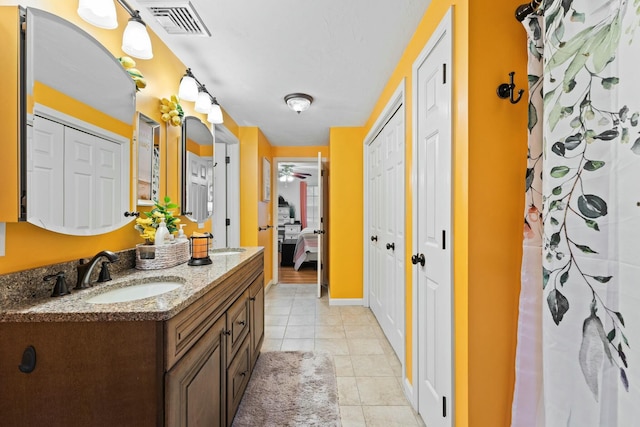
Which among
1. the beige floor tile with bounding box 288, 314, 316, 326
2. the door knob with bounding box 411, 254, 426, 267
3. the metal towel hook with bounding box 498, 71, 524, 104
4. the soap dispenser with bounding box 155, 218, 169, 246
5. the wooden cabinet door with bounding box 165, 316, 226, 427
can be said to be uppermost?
the metal towel hook with bounding box 498, 71, 524, 104

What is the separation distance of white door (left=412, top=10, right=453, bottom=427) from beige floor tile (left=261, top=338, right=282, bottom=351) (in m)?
1.27

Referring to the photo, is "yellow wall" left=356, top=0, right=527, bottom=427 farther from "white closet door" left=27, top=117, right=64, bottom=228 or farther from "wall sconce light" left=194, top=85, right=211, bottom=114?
"wall sconce light" left=194, top=85, right=211, bottom=114

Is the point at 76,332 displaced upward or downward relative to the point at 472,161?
downward

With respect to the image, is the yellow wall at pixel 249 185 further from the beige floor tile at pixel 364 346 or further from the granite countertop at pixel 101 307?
the granite countertop at pixel 101 307

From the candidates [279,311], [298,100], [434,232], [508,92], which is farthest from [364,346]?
[298,100]

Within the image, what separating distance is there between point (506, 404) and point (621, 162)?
0.97 meters

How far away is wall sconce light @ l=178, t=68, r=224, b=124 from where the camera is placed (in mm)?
1887

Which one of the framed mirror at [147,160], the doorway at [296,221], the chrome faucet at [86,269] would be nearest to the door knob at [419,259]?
the chrome faucet at [86,269]

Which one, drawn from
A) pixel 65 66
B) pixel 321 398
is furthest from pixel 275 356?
pixel 65 66

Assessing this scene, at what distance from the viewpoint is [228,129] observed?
3098 millimetres

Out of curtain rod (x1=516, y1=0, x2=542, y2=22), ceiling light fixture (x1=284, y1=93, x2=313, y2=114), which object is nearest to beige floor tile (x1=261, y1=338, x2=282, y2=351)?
ceiling light fixture (x1=284, y1=93, x2=313, y2=114)

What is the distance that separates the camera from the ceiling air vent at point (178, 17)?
1.42 metres

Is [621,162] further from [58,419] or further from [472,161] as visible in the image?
[58,419]

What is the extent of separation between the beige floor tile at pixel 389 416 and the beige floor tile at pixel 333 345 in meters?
0.65
